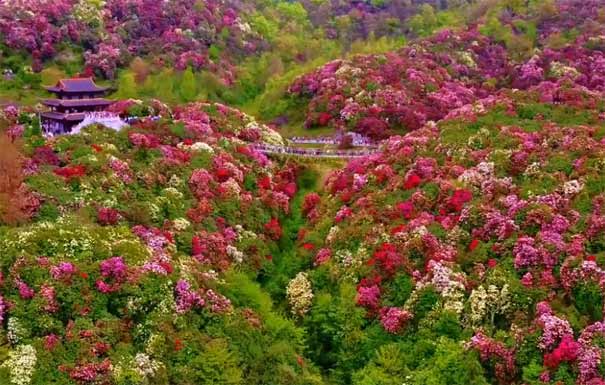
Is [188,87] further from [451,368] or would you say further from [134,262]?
[451,368]

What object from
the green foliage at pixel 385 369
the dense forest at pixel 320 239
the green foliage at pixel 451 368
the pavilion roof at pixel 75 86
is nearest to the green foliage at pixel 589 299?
the dense forest at pixel 320 239

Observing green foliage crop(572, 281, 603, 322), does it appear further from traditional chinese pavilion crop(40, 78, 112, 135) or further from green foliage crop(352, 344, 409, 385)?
traditional chinese pavilion crop(40, 78, 112, 135)

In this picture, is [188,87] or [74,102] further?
[188,87]

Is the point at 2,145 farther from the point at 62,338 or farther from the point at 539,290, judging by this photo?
the point at 539,290

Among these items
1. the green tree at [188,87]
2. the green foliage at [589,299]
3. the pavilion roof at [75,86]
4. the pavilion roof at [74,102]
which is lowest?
the green tree at [188,87]

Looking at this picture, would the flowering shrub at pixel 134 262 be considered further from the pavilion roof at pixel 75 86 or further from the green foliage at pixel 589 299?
the green foliage at pixel 589 299

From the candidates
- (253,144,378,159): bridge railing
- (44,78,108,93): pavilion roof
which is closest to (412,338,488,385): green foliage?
(253,144,378,159): bridge railing

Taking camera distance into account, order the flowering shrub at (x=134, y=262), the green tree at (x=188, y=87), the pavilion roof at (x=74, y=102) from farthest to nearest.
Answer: the green tree at (x=188, y=87) → the pavilion roof at (x=74, y=102) → the flowering shrub at (x=134, y=262)

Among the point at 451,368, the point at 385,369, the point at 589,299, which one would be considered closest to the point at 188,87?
the point at 385,369
